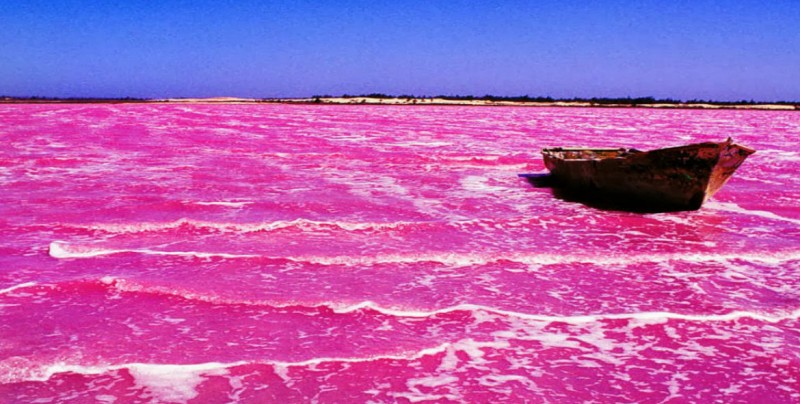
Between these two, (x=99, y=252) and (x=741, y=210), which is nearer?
(x=99, y=252)

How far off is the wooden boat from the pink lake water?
0.36 meters

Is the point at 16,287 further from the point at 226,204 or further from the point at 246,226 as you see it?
the point at 226,204

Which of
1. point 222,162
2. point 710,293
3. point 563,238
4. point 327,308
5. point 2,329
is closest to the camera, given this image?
point 2,329

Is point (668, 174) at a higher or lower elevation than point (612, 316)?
higher

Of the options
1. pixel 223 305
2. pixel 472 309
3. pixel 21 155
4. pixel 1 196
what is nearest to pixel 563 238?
pixel 472 309

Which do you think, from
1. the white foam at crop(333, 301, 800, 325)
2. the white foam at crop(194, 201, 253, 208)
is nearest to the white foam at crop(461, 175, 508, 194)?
the white foam at crop(194, 201, 253, 208)

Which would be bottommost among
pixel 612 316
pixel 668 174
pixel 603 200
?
pixel 612 316

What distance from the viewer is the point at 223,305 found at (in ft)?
18.3

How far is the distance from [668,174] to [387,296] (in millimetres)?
A: 5572

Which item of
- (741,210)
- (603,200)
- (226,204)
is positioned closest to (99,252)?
(226,204)

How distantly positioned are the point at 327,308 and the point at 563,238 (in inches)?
154

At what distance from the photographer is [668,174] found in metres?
9.59

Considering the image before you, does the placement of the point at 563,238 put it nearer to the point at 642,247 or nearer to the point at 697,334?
the point at 642,247

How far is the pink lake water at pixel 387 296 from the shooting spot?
4234 millimetres
